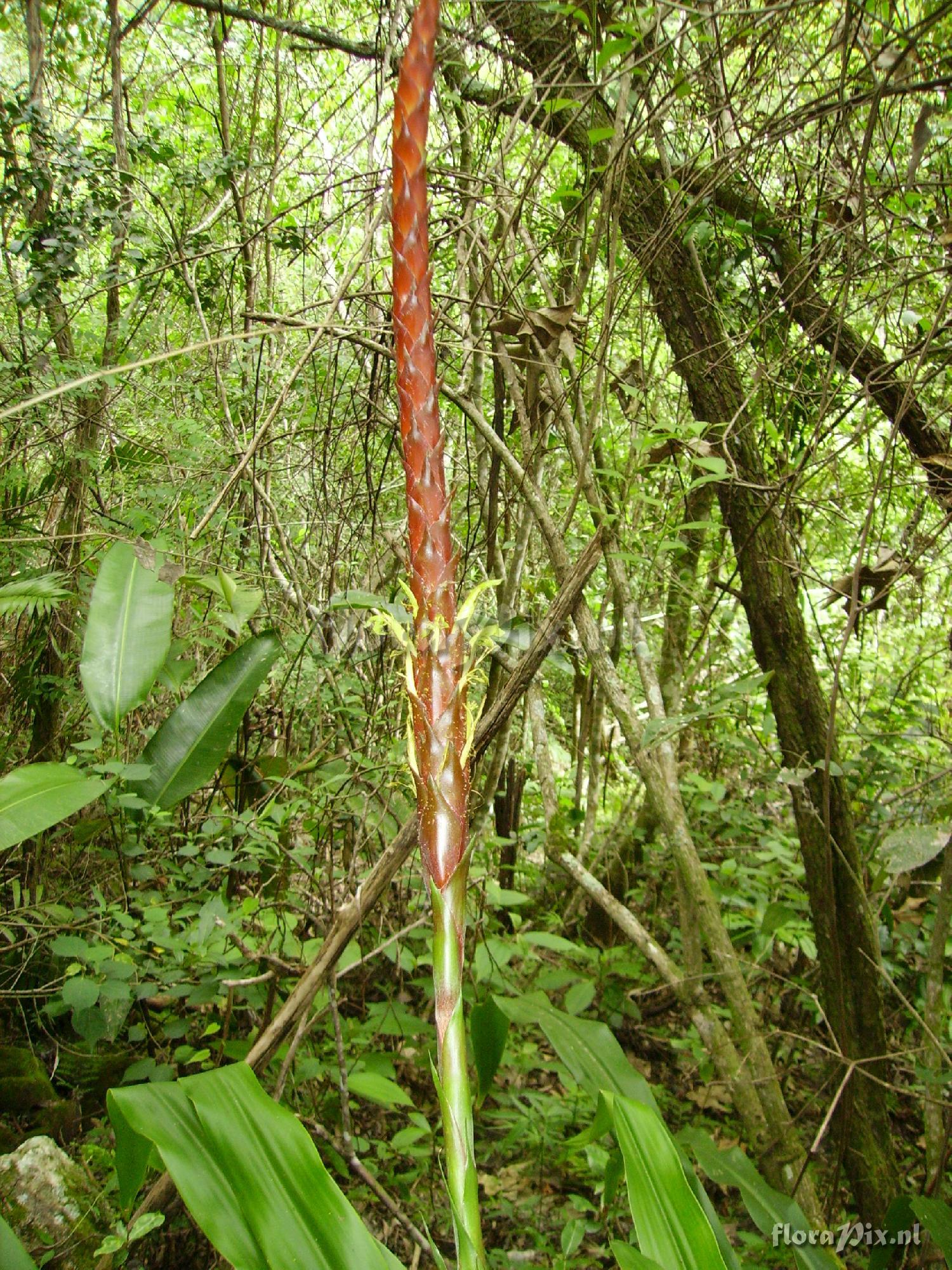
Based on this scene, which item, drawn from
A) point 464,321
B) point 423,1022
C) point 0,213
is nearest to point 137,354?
point 0,213

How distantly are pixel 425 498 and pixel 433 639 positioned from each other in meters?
0.12

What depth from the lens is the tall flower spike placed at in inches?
21.8

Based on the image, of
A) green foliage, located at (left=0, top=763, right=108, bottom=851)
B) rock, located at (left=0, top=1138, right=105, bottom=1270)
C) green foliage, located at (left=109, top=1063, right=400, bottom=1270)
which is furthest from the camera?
rock, located at (left=0, top=1138, right=105, bottom=1270)

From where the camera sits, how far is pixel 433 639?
639mm

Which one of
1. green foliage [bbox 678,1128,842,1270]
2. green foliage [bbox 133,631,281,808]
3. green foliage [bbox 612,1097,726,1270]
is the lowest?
green foliage [bbox 678,1128,842,1270]

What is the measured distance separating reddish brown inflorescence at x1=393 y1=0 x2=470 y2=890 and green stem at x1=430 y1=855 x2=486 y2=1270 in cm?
2

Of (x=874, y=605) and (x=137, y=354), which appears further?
(x=137, y=354)

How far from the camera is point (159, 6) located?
418 cm

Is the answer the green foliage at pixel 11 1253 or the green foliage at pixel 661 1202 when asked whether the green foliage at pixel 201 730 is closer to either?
the green foliage at pixel 11 1253

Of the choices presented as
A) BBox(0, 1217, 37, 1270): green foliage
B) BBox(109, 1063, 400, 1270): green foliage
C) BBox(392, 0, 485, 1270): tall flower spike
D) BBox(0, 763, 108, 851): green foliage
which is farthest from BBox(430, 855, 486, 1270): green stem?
BBox(0, 763, 108, 851): green foliage

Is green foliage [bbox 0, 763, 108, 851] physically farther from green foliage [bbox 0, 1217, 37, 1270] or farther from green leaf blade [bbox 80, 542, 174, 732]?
green foliage [bbox 0, 1217, 37, 1270]

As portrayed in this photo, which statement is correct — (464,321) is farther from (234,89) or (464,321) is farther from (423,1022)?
(423,1022)

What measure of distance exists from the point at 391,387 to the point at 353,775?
60.5 inches

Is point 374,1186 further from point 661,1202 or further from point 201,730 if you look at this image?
point 201,730
